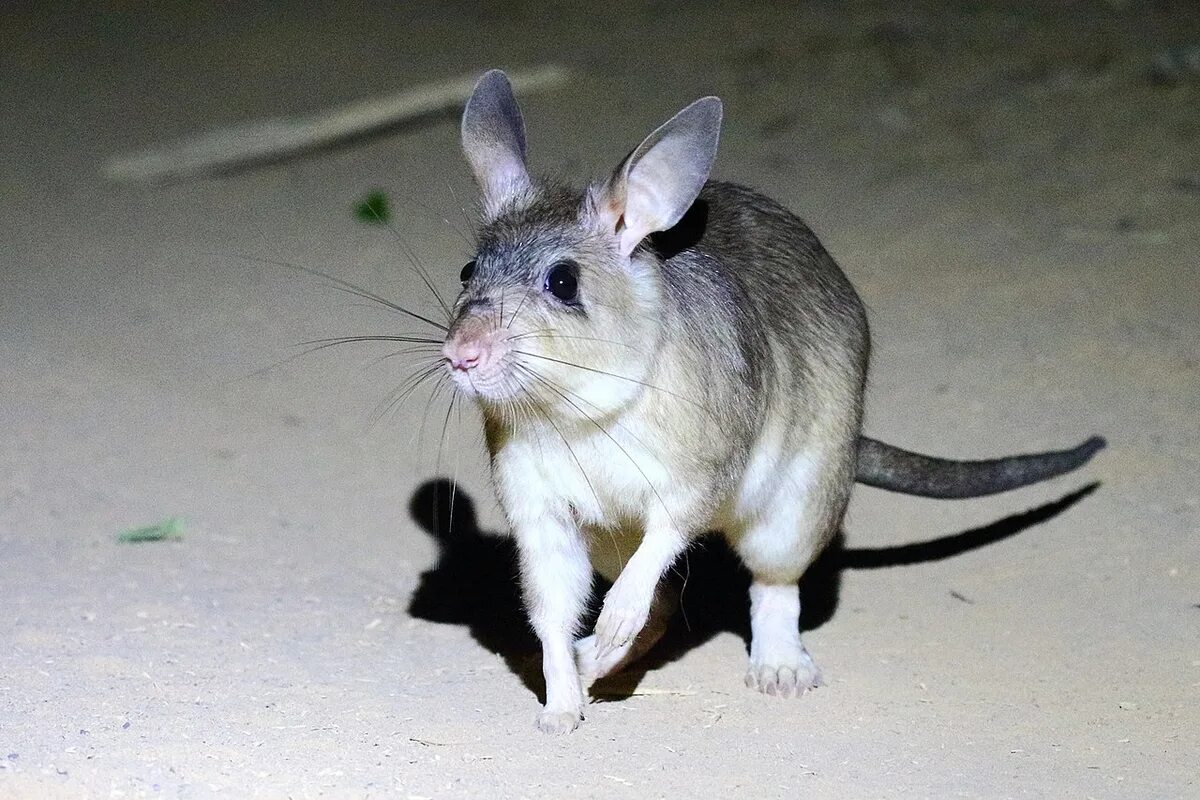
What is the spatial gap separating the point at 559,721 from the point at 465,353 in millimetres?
1211

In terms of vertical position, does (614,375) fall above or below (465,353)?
Answer: below

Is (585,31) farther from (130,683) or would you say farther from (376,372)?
(130,683)

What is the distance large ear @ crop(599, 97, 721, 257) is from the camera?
434 cm

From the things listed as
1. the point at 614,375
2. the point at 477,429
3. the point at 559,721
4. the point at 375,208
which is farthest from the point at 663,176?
the point at 375,208

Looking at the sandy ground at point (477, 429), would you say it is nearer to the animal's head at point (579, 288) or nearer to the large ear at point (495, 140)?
the animal's head at point (579, 288)

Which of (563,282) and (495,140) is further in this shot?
(495,140)

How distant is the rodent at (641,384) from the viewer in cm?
430

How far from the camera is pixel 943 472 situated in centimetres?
561

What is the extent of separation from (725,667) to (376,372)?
10.1 feet

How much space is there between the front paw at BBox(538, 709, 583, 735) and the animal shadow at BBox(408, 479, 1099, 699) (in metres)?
0.77

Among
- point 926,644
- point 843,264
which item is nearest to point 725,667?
point 926,644

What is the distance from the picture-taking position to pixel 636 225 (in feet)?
14.7

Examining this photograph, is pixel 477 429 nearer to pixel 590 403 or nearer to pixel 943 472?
pixel 943 472

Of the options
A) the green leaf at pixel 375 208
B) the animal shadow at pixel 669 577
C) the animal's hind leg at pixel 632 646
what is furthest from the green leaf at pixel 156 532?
the green leaf at pixel 375 208
